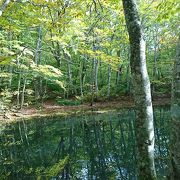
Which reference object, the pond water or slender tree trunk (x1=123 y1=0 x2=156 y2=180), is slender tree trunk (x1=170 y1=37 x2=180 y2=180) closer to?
slender tree trunk (x1=123 y1=0 x2=156 y2=180)

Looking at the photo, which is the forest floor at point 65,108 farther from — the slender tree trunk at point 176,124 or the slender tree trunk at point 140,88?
the slender tree trunk at point 176,124

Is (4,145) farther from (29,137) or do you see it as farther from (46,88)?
(46,88)

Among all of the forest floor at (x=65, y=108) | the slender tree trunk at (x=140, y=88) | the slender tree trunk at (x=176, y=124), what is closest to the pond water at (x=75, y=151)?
the slender tree trunk at (x=140, y=88)

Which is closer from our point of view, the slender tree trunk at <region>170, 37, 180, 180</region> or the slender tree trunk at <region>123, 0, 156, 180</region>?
the slender tree trunk at <region>170, 37, 180, 180</region>

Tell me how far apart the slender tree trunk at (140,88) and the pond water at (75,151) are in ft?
6.35

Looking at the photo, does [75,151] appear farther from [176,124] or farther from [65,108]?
[65,108]

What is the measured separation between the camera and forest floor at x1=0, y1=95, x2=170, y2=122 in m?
19.8

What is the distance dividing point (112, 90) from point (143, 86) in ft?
79.2

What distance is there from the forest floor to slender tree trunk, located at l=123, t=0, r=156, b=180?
15.0 m

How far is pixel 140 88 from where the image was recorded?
444 centimetres

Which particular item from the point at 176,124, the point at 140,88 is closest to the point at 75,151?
the point at 140,88

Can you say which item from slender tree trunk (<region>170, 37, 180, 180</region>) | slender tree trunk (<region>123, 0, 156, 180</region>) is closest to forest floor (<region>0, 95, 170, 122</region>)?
slender tree trunk (<region>123, 0, 156, 180</region>)

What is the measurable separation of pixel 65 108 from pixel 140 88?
1901cm

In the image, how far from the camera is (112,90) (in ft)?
93.6
